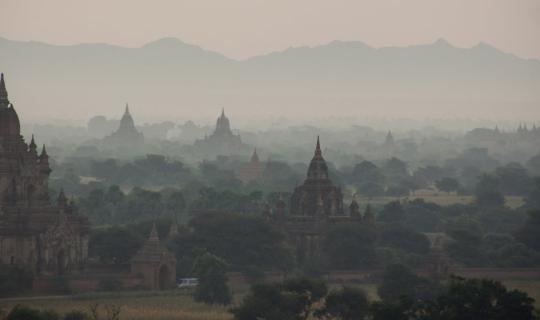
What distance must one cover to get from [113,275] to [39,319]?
52.3 feet

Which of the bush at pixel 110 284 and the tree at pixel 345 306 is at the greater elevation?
the bush at pixel 110 284

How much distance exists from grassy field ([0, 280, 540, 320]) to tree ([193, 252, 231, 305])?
1.51ft

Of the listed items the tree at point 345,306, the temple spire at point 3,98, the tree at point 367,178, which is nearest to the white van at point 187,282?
the temple spire at point 3,98

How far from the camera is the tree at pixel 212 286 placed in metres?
70.2

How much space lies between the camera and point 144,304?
6931cm

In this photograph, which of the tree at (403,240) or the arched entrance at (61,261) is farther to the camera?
the tree at (403,240)

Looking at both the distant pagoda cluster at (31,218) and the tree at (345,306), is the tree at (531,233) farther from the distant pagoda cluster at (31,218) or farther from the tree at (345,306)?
the tree at (345,306)

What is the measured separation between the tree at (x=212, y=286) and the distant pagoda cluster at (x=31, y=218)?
20.3 feet

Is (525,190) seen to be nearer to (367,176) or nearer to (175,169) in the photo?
(367,176)

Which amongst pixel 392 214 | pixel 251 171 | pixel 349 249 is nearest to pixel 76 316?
pixel 349 249

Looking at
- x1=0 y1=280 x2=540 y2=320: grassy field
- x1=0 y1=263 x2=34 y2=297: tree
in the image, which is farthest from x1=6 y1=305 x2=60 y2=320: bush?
x1=0 y1=263 x2=34 y2=297: tree

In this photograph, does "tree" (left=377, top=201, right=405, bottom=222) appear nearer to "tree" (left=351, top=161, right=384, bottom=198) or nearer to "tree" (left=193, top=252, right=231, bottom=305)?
"tree" (left=193, top=252, right=231, bottom=305)

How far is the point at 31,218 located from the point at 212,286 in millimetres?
9118

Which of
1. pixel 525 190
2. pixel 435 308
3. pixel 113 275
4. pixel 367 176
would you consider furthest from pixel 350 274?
pixel 367 176
